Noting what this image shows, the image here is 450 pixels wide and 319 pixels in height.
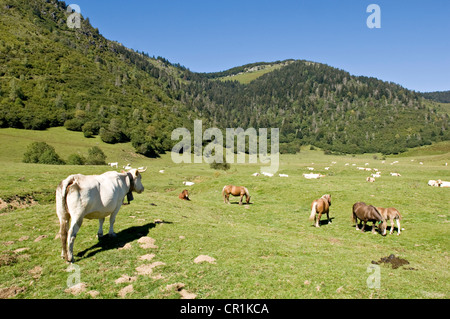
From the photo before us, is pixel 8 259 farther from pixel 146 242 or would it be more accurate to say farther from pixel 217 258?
pixel 217 258

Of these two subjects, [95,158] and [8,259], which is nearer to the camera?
[8,259]

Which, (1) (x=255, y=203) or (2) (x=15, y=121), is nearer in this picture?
(1) (x=255, y=203)

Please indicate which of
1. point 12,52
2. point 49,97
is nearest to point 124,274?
point 49,97

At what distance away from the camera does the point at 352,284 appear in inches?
332

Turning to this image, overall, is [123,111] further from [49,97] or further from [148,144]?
[148,144]

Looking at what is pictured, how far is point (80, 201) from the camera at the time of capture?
9477 millimetres

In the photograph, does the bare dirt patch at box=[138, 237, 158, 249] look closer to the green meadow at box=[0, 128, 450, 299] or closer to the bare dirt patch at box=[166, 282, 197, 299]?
the green meadow at box=[0, 128, 450, 299]

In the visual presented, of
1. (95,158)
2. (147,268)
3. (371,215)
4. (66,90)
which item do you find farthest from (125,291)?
(66,90)

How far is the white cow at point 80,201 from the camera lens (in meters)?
9.27

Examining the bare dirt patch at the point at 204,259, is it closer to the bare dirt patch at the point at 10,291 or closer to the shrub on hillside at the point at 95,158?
the bare dirt patch at the point at 10,291

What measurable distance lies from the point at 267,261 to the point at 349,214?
54.6 ft

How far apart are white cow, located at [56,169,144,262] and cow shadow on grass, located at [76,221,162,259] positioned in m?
1.07

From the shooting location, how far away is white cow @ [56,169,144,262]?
9273 millimetres

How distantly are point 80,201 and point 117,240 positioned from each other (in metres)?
3.28
